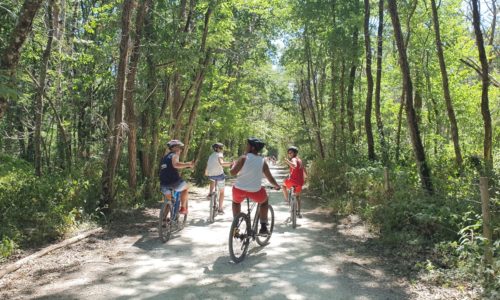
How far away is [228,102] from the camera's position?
81.1 ft

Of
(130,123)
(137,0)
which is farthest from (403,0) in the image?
(130,123)

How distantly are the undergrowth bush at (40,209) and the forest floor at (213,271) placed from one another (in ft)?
1.93

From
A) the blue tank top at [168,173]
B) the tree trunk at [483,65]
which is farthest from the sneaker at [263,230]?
the tree trunk at [483,65]

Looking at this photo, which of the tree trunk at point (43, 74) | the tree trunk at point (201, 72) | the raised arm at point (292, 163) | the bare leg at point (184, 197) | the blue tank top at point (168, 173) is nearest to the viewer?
the blue tank top at point (168, 173)

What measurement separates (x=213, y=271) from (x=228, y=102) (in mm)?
19037

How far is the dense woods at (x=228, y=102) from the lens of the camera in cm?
801

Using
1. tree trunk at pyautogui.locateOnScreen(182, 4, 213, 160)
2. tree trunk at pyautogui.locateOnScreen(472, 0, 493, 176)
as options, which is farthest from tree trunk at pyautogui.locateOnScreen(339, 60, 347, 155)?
tree trunk at pyautogui.locateOnScreen(472, 0, 493, 176)

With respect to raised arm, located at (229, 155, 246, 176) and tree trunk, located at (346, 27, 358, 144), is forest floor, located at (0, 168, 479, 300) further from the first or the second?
tree trunk, located at (346, 27, 358, 144)

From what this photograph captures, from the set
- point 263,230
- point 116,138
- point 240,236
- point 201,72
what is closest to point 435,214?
point 263,230

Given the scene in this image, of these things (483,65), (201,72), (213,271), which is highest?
(201,72)

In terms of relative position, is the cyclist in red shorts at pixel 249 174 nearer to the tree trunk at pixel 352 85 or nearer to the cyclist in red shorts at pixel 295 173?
the cyclist in red shorts at pixel 295 173

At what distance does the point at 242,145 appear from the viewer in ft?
166

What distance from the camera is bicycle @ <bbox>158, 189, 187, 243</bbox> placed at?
8156 mm

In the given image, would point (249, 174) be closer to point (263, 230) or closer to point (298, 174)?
point (263, 230)
